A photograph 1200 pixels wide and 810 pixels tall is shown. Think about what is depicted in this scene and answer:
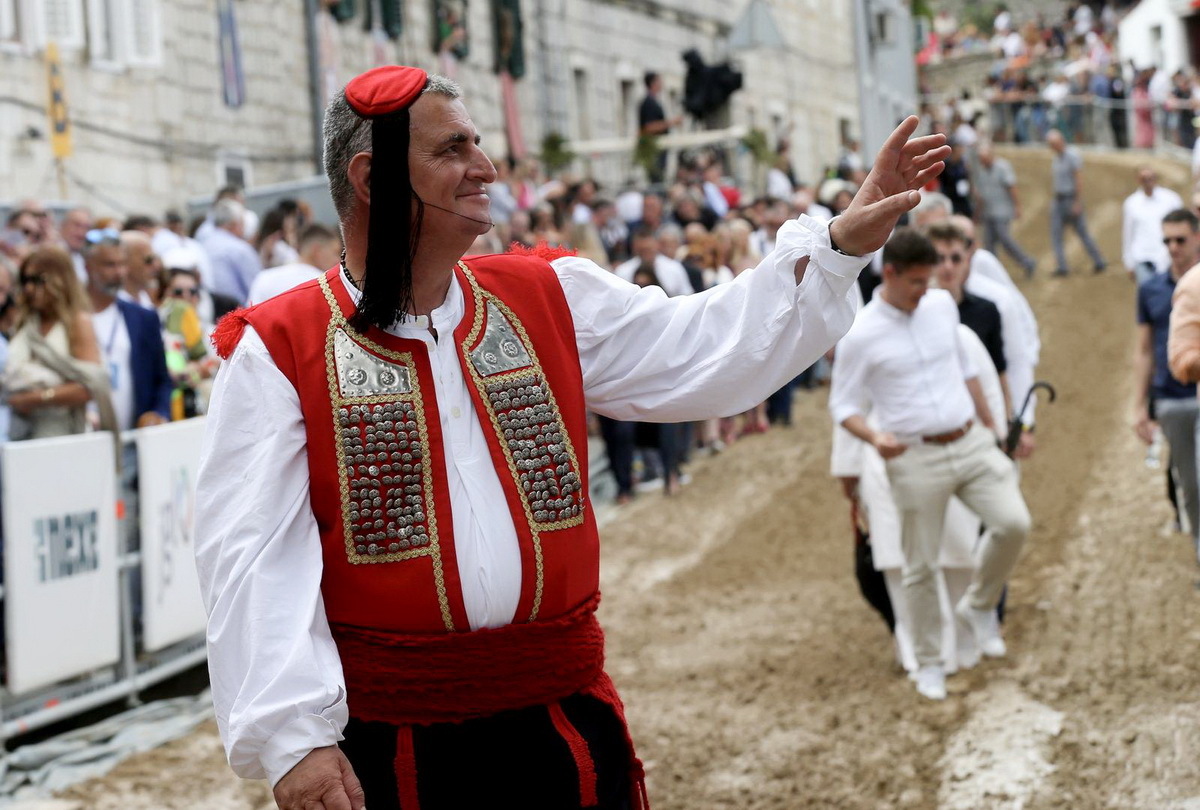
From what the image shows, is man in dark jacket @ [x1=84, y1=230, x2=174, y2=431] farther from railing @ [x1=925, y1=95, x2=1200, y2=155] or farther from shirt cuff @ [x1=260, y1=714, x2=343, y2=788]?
railing @ [x1=925, y1=95, x2=1200, y2=155]

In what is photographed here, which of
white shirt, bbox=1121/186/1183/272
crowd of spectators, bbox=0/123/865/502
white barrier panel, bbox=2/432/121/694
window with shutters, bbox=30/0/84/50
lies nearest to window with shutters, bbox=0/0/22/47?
window with shutters, bbox=30/0/84/50

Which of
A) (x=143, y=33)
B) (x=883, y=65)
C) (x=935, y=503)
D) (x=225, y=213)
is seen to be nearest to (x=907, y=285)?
(x=935, y=503)

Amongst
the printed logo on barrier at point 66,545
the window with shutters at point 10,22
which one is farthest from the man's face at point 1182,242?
the window with shutters at point 10,22

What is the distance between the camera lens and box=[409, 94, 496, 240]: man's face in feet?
10.8

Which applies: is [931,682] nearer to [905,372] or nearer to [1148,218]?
[905,372]

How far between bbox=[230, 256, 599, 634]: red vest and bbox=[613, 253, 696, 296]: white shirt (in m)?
10.5

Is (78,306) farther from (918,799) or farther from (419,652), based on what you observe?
(419,652)

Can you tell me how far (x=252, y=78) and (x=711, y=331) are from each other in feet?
51.3

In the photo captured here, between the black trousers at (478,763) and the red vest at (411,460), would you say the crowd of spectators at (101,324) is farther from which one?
the black trousers at (478,763)

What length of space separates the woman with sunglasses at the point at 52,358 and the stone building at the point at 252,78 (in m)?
6.53

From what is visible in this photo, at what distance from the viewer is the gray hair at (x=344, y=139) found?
329 centimetres

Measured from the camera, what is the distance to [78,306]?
312 inches

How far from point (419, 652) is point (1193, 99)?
112ft

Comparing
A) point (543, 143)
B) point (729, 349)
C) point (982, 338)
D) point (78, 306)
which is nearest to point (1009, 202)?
point (543, 143)
